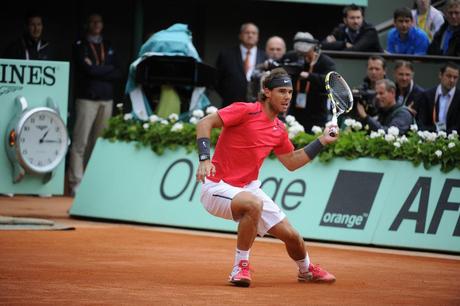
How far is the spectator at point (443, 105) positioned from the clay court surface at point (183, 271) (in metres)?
2.33

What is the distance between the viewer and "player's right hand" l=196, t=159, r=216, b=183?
28.7 ft

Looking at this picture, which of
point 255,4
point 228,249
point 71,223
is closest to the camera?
point 228,249

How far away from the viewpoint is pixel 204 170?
8.77 m

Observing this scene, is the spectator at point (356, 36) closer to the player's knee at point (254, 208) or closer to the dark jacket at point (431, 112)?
the dark jacket at point (431, 112)

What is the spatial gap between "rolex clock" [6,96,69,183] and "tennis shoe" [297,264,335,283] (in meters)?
5.43

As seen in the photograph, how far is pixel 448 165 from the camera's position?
41.7 feet

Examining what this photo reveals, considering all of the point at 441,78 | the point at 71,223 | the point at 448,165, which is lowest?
the point at 71,223

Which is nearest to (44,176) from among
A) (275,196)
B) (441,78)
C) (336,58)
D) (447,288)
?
(275,196)

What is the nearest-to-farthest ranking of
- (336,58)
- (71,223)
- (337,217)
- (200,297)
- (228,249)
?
(200,297) < (228,249) < (337,217) < (71,223) < (336,58)

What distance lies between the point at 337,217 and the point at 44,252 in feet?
12.2

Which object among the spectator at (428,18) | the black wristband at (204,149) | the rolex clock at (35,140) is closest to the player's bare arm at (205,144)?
the black wristband at (204,149)

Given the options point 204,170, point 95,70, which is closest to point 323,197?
point 204,170

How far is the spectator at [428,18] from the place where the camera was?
623 inches

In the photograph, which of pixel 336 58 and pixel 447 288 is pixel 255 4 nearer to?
pixel 336 58
